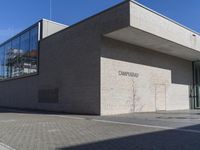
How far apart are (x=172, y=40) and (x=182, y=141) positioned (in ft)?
49.9

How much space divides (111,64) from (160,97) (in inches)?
317

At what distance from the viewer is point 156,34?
797 inches

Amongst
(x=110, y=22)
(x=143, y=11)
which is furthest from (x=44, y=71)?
(x=143, y=11)

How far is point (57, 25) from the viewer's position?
29516 mm

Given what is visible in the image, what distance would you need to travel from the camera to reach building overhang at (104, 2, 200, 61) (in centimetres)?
1869

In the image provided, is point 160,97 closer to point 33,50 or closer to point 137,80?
point 137,80

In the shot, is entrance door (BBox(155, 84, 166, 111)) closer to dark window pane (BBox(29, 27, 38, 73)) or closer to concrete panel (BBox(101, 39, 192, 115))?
concrete panel (BBox(101, 39, 192, 115))

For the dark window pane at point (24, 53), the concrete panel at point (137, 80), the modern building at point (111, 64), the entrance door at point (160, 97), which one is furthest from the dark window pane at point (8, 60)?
the entrance door at point (160, 97)

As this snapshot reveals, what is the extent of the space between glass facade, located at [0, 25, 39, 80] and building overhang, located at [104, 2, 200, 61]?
1268 centimetres

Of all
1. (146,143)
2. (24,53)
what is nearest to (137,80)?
(146,143)

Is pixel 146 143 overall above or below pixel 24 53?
below

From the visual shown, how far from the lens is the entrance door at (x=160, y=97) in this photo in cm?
2499

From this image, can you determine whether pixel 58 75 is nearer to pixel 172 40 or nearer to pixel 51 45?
pixel 51 45

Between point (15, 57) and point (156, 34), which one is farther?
point (15, 57)
